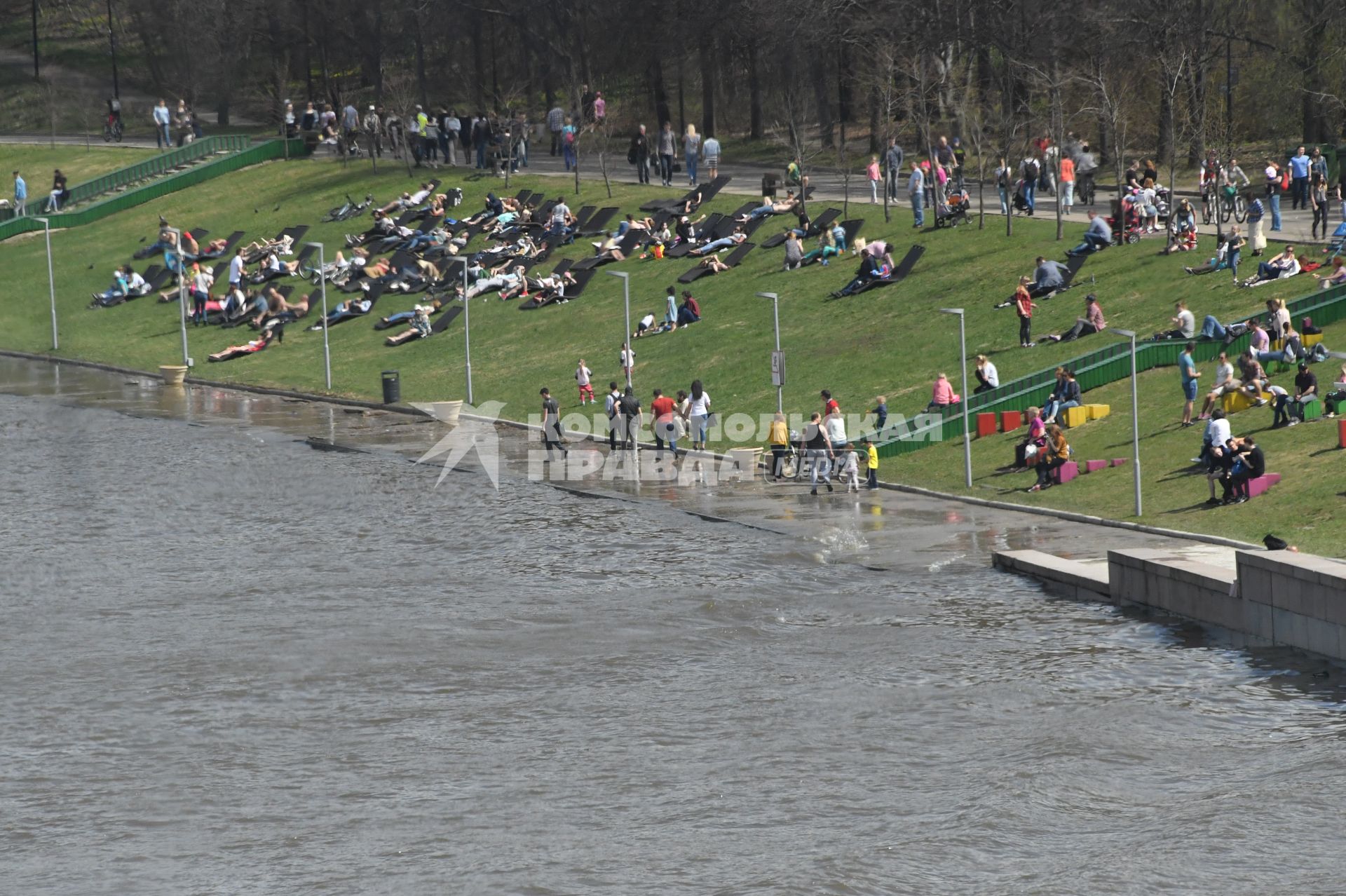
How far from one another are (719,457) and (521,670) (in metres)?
14.6

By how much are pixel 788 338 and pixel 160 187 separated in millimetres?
39655

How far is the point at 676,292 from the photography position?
5522 cm

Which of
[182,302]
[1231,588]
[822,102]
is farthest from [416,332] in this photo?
[1231,588]

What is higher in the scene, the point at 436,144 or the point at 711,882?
the point at 436,144

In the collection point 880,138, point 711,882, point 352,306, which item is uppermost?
point 880,138

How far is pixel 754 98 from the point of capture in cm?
7344

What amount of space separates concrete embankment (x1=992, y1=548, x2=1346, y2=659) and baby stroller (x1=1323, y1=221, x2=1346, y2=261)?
15.5 m

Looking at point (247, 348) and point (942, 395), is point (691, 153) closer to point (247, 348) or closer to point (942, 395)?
point (247, 348)

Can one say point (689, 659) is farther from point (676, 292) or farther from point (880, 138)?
point (880, 138)

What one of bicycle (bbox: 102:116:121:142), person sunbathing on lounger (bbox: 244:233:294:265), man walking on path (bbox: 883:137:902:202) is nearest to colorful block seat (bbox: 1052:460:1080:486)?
man walking on path (bbox: 883:137:902:202)

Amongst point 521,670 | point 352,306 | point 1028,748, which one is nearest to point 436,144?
point 352,306

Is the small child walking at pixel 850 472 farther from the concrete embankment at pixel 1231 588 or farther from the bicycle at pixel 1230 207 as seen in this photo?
the bicycle at pixel 1230 207

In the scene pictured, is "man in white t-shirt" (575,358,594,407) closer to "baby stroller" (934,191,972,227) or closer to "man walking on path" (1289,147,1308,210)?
"baby stroller" (934,191,972,227)

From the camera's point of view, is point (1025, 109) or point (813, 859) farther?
point (1025, 109)
